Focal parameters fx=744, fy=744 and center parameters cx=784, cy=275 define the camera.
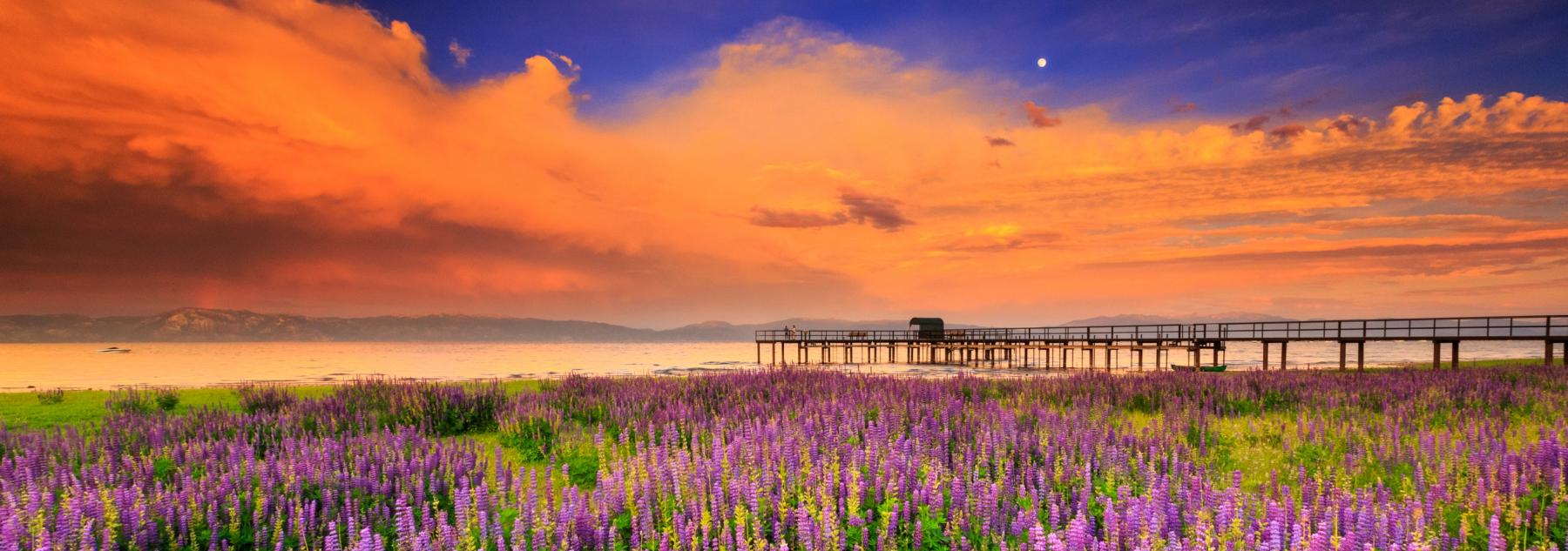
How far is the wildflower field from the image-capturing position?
4.06 m

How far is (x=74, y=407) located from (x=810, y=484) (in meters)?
20.7

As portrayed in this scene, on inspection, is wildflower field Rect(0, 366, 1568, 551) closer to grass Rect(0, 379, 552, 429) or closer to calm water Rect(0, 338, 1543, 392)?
grass Rect(0, 379, 552, 429)

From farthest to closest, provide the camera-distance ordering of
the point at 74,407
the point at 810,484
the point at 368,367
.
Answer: the point at 368,367 < the point at 74,407 < the point at 810,484

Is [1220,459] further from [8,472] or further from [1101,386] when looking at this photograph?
[8,472]

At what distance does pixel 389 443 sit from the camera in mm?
8109

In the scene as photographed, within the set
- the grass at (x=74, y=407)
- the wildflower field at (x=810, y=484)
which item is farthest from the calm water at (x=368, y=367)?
the wildflower field at (x=810, y=484)

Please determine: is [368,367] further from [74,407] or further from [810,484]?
[810,484]

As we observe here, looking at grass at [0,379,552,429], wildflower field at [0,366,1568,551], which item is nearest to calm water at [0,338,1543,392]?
grass at [0,379,552,429]

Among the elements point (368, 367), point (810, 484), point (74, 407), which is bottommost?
point (368, 367)

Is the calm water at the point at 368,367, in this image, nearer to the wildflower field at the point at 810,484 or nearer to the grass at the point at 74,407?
the grass at the point at 74,407

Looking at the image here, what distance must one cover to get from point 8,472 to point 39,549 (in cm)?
578

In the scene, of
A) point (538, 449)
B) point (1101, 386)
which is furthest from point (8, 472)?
point (1101, 386)

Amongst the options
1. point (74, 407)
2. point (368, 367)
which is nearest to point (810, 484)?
point (74, 407)

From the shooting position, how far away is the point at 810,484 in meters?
4.91
